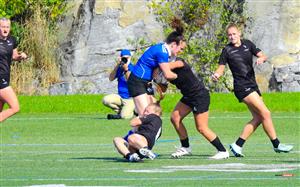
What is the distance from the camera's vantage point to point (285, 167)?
45.1ft

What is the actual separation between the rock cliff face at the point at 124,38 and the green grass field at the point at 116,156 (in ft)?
22.4

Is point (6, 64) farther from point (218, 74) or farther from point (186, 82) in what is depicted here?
point (218, 74)

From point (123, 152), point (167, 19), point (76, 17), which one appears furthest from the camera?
point (76, 17)

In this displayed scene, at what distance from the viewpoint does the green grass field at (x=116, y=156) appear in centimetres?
1241

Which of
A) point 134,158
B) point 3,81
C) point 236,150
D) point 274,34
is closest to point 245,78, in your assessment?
point 236,150

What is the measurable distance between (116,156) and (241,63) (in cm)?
222

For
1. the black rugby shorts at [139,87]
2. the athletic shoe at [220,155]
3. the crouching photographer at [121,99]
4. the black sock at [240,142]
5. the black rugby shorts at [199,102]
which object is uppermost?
the black rugby shorts at [139,87]

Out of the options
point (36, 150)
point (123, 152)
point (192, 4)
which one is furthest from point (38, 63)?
point (123, 152)

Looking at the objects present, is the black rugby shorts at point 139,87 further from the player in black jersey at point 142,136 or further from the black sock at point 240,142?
the black sock at point 240,142

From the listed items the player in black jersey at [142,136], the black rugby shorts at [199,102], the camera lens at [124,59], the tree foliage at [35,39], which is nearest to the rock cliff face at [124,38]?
the tree foliage at [35,39]

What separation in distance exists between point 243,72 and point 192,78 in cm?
84

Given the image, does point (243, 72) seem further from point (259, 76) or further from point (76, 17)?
point (76, 17)

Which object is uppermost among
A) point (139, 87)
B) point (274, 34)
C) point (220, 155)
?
point (139, 87)

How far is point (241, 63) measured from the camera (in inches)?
632
